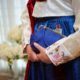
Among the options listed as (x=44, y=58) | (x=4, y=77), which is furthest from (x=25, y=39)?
(x=4, y=77)

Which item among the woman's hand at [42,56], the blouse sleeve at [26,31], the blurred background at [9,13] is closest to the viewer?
the woman's hand at [42,56]

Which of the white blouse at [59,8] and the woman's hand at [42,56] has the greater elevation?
the white blouse at [59,8]

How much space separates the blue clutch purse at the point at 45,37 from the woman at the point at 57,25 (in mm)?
21

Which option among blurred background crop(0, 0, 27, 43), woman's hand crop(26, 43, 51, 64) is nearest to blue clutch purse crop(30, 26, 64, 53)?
woman's hand crop(26, 43, 51, 64)

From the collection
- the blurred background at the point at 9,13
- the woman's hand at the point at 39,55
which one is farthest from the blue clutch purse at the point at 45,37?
the blurred background at the point at 9,13

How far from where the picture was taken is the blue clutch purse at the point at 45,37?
2.77 ft

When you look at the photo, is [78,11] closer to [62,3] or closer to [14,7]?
[62,3]

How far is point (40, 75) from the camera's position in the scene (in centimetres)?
94

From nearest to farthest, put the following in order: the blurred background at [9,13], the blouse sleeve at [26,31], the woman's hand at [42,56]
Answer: the woman's hand at [42,56] → the blouse sleeve at [26,31] → the blurred background at [9,13]

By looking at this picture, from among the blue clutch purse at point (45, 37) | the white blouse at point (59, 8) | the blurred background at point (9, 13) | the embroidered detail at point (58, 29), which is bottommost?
the blurred background at point (9, 13)

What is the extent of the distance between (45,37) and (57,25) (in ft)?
0.26

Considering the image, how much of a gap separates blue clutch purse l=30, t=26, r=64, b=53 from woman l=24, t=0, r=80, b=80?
2 cm

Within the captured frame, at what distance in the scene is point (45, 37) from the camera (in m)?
0.86

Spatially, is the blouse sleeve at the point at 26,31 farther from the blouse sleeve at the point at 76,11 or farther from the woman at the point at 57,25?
the blouse sleeve at the point at 76,11
